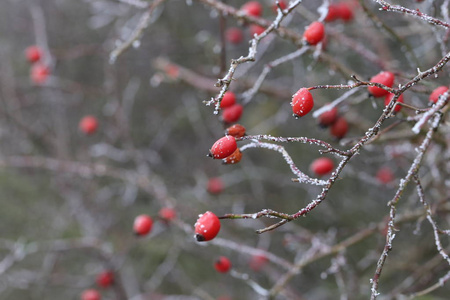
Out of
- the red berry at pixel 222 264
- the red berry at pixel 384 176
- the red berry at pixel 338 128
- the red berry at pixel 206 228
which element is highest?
the red berry at pixel 384 176

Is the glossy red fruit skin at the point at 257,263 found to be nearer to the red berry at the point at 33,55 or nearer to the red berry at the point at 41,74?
the red berry at the point at 41,74

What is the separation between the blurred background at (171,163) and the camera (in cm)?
280

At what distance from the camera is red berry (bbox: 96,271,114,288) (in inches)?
116

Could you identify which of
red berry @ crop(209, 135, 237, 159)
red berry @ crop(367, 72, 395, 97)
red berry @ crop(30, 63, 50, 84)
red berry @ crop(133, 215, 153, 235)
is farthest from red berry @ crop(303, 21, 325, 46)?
red berry @ crop(30, 63, 50, 84)

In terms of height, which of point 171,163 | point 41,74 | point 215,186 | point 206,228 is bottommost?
point 206,228

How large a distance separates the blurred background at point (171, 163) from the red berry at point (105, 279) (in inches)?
1.1

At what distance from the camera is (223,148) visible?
1260 mm

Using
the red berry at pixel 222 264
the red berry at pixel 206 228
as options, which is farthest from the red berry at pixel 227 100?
the red berry at pixel 222 264

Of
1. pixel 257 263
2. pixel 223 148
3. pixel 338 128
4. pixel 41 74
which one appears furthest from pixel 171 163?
pixel 223 148

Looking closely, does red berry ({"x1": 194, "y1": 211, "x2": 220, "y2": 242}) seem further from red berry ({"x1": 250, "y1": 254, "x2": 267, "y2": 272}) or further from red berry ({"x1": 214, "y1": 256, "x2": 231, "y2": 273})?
red berry ({"x1": 250, "y1": 254, "x2": 267, "y2": 272})

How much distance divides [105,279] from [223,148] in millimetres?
2015

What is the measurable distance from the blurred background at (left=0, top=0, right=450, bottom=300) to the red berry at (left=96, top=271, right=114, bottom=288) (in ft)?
0.09

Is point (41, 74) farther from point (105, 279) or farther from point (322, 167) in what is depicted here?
point (322, 167)

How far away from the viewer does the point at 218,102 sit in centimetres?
112
